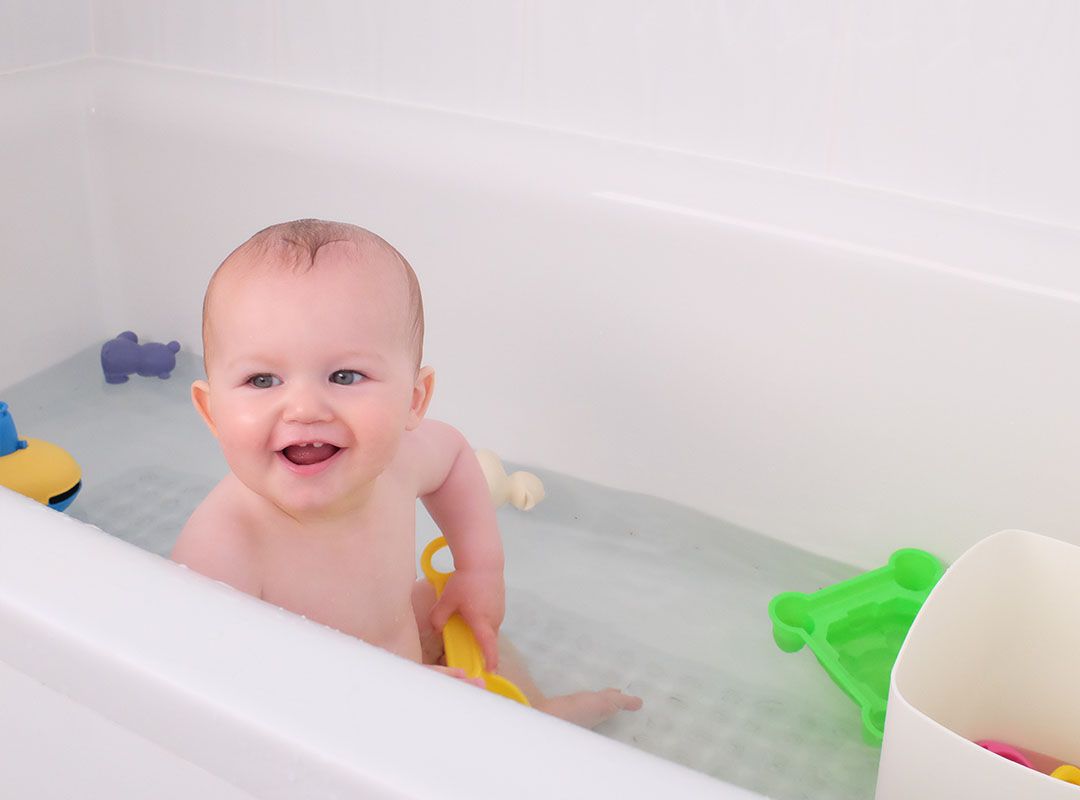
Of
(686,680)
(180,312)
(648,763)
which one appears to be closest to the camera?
(648,763)

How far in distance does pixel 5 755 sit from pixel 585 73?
87cm

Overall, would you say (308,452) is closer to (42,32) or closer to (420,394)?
(420,394)

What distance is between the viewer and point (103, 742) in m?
0.66

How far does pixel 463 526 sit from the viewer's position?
1.11 meters

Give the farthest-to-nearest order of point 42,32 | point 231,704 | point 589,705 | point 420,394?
point 42,32 < point 589,705 < point 420,394 < point 231,704

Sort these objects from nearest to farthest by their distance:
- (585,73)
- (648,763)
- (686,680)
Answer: (648,763)
(686,680)
(585,73)

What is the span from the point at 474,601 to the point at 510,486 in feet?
0.93

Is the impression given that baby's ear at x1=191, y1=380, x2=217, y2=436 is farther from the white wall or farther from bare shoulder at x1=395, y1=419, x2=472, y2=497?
the white wall

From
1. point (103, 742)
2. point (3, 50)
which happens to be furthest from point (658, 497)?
point (3, 50)

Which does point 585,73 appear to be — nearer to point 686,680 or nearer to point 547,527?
point 547,527

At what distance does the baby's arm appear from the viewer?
108cm

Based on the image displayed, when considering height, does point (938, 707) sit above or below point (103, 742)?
below

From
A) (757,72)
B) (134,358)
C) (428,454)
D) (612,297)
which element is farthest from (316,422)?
(134,358)

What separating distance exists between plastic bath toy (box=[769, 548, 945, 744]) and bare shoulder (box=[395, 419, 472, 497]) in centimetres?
33
